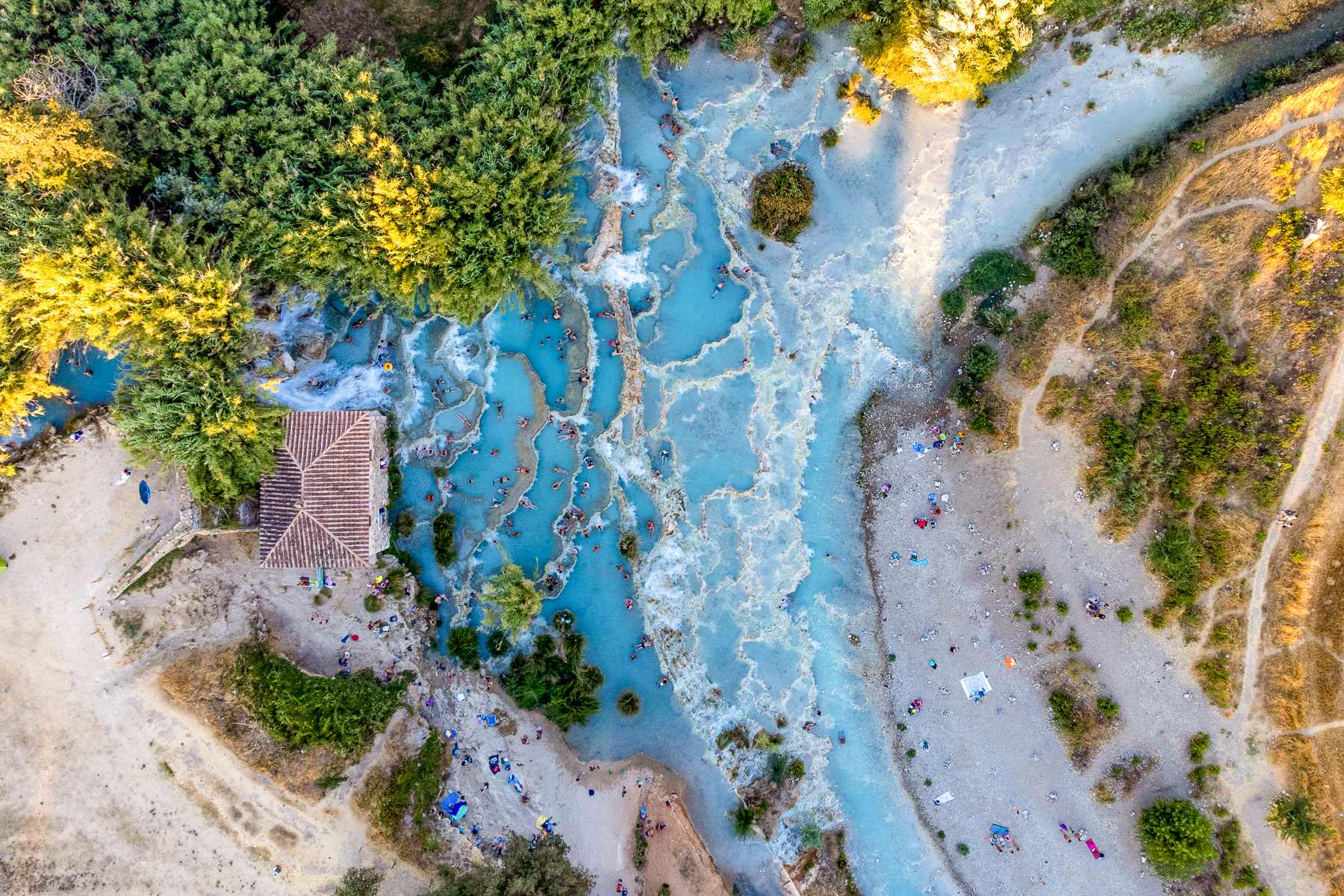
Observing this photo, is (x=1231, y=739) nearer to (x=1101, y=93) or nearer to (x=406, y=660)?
(x=1101, y=93)

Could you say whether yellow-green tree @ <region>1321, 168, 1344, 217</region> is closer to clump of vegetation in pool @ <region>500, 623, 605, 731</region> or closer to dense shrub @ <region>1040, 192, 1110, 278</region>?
dense shrub @ <region>1040, 192, 1110, 278</region>

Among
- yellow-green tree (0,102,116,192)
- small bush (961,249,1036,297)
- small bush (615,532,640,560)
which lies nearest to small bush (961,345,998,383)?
small bush (961,249,1036,297)

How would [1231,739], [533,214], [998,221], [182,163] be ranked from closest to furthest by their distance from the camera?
[182,163], [533,214], [1231,739], [998,221]

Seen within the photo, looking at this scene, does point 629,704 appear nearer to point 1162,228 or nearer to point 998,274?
point 998,274

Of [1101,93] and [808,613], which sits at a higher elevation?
[1101,93]

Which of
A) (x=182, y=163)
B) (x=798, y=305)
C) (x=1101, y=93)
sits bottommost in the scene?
(x=182, y=163)

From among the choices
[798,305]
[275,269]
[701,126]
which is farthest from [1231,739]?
[275,269]

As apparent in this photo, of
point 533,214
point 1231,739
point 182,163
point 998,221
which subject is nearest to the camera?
point 182,163
